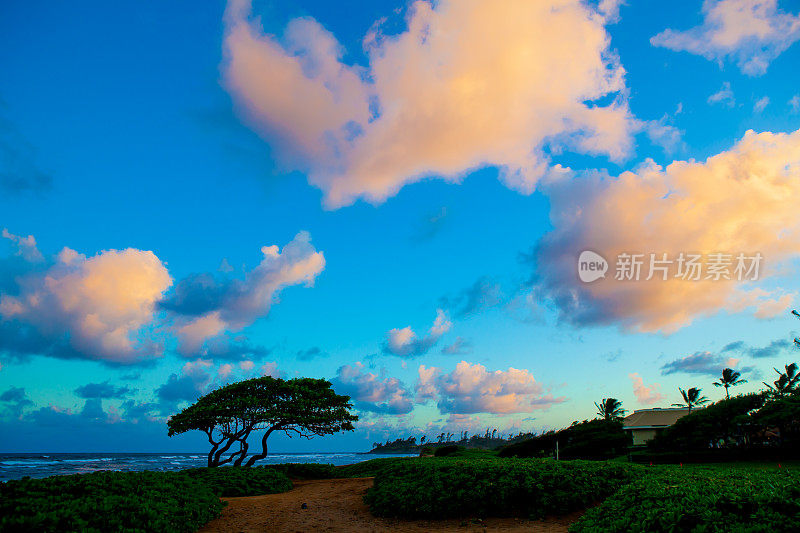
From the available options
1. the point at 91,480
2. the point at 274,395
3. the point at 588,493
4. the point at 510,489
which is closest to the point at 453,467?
the point at 510,489

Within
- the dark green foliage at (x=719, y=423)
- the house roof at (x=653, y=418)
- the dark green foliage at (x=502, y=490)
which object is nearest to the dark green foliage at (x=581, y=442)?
the dark green foliage at (x=719, y=423)

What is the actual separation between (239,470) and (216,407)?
5.27m

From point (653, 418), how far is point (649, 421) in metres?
1.07

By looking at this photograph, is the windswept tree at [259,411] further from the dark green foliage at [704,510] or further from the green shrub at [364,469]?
the dark green foliage at [704,510]

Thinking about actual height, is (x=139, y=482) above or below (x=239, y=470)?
above

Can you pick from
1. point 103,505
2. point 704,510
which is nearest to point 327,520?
point 103,505

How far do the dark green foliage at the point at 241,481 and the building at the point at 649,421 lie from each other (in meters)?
44.6

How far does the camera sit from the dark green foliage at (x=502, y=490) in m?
10.4

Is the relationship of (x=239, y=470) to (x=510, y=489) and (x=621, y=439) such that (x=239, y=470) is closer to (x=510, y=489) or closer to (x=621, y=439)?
(x=510, y=489)

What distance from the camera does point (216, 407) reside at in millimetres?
21797

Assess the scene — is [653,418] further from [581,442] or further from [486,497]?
[486,497]

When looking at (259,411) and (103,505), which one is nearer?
(103,505)

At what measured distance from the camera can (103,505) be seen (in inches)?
319

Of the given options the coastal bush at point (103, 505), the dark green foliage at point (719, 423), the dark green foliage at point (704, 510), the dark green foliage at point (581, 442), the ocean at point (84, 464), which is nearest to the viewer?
the dark green foliage at point (704, 510)
